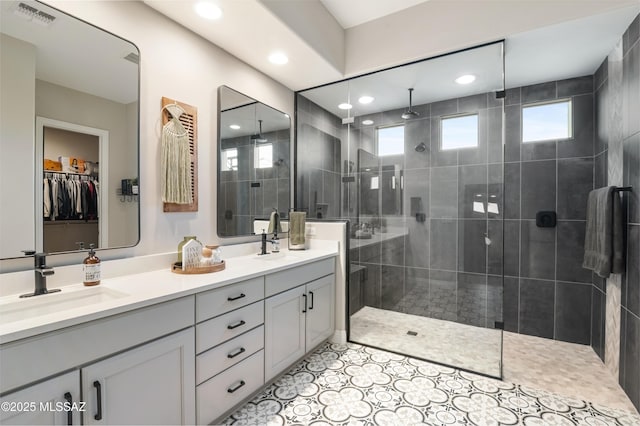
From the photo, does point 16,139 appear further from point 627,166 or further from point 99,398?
point 627,166

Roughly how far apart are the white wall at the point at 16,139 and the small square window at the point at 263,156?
1418 millimetres

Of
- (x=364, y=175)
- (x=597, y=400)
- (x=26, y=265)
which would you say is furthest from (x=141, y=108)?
(x=597, y=400)

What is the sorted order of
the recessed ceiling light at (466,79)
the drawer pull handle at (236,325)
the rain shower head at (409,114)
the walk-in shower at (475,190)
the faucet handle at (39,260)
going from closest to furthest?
the faucet handle at (39,260)
the drawer pull handle at (236,325)
the walk-in shower at (475,190)
the recessed ceiling light at (466,79)
the rain shower head at (409,114)

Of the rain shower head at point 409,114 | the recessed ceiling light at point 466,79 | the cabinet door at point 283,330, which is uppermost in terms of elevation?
the recessed ceiling light at point 466,79

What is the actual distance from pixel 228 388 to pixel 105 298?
0.79 meters

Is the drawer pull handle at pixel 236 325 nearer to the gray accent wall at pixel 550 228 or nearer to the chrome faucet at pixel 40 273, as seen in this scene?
the chrome faucet at pixel 40 273

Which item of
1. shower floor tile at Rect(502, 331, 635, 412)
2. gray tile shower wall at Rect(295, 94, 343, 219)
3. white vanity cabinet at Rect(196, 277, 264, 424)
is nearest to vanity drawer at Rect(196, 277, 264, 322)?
white vanity cabinet at Rect(196, 277, 264, 424)

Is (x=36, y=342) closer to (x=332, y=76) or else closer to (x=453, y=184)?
(x=332, y=76)

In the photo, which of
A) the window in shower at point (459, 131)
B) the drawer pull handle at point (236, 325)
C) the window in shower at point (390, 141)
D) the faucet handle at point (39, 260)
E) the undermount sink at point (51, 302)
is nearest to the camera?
the undermount sink at point (51, 302)

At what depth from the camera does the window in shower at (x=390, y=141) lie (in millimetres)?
3094

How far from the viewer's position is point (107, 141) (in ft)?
5.21

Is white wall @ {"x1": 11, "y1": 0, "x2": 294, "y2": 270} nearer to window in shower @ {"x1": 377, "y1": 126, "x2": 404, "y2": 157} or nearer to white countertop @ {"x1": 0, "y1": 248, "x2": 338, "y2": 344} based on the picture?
white countertop @ {"x1": 0, "y1": 248, "x2": 338, "y2": 344}

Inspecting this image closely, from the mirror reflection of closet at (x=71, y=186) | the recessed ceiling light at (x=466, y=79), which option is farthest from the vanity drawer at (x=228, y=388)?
the recessed ceiling light at (x=466, y=79)

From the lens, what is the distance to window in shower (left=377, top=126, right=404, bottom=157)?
3.09m
